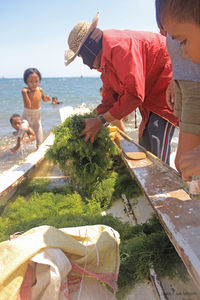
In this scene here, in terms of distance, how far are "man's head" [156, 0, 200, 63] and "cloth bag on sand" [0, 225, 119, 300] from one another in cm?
121

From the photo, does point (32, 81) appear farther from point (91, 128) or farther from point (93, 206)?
point (93, 206)

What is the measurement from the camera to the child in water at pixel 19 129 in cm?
709

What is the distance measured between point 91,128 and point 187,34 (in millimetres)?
1662

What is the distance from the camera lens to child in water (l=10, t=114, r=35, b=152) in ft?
23.3

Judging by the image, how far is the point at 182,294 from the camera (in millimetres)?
1507

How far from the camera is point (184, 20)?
110 centimetres

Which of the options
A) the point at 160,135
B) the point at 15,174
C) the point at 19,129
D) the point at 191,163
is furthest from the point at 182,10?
the point at 19,129

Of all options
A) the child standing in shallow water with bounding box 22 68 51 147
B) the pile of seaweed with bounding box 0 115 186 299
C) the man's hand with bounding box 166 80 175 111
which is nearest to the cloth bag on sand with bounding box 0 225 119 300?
the pile of seaweed with bounding box 0 115 186 299

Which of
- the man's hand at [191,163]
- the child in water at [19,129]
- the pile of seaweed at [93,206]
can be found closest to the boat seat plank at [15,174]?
the pile of seaweed at [93,206]

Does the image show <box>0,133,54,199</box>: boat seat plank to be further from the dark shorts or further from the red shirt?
the dark shorts

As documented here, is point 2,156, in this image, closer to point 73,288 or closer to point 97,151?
point 97,151

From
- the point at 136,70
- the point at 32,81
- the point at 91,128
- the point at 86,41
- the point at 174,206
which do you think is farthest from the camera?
the point at 32,81

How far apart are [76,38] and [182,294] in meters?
2.53

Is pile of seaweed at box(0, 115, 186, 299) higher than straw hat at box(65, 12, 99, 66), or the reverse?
straw hat at box(65, 12, 99, 66)
